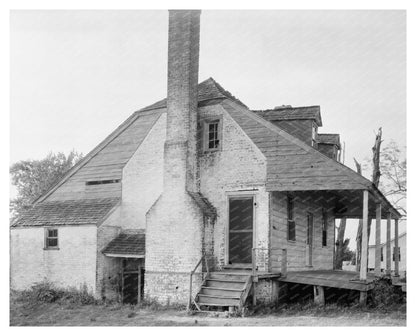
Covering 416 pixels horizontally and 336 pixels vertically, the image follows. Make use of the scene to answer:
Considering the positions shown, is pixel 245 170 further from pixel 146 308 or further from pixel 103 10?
pixel 103 10

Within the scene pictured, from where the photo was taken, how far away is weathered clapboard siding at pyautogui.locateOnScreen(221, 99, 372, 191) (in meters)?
17.5

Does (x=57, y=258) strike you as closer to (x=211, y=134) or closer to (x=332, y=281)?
(x=211, y=134)

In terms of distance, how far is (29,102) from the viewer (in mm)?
17594

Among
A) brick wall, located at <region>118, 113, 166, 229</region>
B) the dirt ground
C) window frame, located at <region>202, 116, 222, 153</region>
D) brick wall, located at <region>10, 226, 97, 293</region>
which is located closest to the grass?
the dirt ground

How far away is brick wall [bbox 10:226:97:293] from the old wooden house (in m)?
0.04

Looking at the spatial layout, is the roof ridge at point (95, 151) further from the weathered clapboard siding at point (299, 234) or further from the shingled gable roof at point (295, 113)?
the weathered clapboard siding at point (299, 234)

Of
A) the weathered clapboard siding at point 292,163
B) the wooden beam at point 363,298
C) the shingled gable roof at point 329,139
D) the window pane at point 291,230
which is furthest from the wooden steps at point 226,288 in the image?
the shingled gable roof at point 329,139

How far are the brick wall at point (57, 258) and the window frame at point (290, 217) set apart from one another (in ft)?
22.6

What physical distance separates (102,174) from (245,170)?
671 cm

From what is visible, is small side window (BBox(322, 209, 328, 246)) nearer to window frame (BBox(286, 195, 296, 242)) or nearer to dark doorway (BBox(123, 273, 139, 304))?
window frame (BBox(286, 195, 296, 242))

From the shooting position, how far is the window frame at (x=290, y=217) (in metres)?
20.1

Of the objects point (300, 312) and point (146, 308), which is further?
point (146, 308)

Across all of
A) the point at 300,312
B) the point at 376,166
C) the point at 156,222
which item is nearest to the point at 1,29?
the point at 156,222

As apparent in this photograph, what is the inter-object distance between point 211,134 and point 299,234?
471 cm
